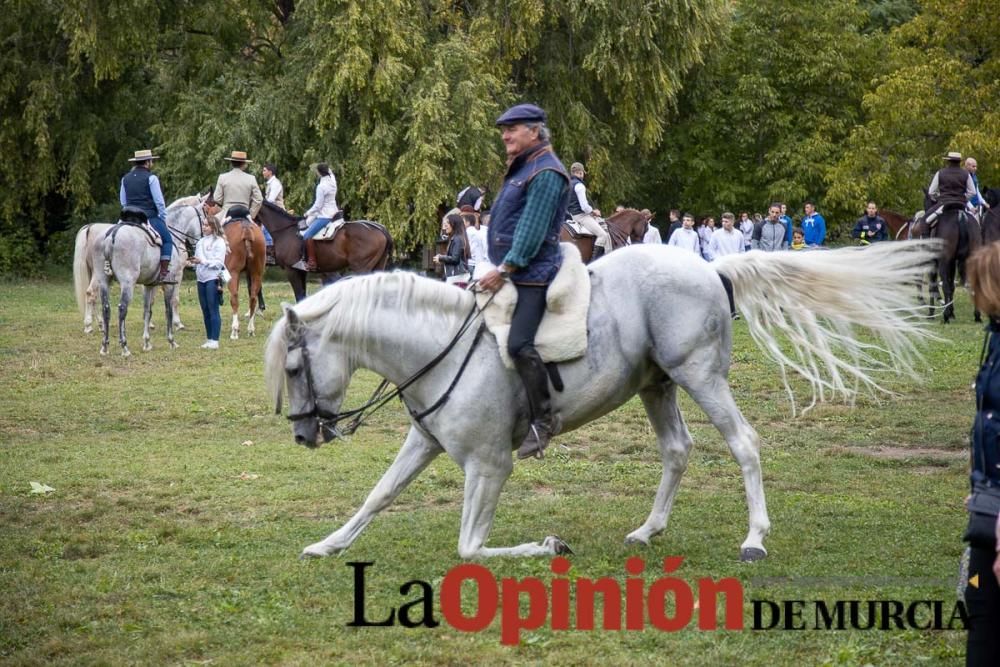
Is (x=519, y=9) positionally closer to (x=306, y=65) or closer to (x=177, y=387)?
(x=306, y=65)

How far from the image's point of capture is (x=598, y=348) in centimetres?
722

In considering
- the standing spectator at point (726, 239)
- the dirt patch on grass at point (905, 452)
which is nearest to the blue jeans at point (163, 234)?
the dirt patch on grass at point (905, 452)

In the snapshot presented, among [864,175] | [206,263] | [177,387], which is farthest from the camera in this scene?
[864,175]

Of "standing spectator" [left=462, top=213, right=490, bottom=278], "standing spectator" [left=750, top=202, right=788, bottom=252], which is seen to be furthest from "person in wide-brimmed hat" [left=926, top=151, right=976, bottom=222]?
"standing spectator" [left=462, top=213, right=490, bottom=278]

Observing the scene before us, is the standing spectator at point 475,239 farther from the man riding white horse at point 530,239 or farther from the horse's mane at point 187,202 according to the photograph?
the man riding white horse at point 530,239

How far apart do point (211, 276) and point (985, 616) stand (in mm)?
15396

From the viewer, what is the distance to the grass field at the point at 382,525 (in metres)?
5.71

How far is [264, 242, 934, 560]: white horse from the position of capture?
7.01 meters

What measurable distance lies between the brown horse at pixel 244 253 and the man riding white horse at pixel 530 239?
44.4 ft

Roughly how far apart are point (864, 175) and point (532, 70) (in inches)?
397

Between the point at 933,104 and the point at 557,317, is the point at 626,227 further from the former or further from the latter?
the point at 557,317

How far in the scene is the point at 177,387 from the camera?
48.2ft

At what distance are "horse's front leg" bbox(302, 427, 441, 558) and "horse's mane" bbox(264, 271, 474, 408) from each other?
652mm

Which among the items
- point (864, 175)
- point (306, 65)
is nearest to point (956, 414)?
point (306, 65)
